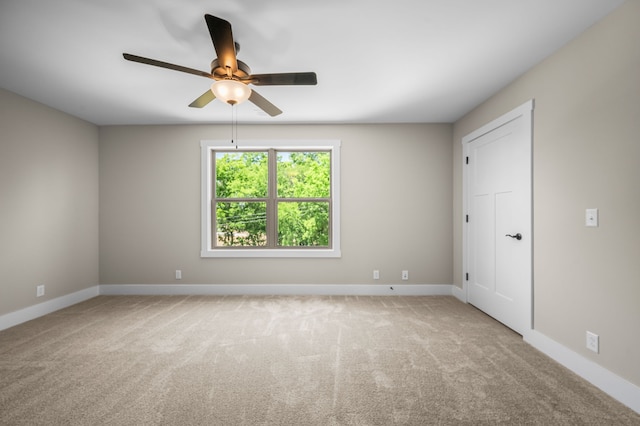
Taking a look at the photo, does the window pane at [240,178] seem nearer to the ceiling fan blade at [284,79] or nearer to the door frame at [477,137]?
the ceiling fan blade at [284,79]

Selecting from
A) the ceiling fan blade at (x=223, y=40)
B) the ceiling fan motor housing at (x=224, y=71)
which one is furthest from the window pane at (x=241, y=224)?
the ceiling fan blade at (x=223, y=40)

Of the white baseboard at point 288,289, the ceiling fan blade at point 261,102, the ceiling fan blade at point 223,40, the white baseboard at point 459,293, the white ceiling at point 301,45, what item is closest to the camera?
the ceiling fan blade at point 223,40

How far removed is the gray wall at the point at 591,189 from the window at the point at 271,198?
268cm

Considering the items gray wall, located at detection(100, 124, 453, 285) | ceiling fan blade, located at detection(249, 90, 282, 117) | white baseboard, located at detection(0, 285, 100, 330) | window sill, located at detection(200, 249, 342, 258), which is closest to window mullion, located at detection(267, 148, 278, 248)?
window sill, located at detection(200, 249, 342, 258)

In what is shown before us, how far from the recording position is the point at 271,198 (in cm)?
462

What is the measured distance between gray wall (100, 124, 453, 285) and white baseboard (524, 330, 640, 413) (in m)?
1.89

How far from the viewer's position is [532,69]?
2.77 meters

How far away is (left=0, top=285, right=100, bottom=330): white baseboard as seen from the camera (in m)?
3.24

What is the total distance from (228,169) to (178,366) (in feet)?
9.83

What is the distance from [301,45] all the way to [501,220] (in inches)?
107

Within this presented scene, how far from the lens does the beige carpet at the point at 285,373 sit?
1.79m

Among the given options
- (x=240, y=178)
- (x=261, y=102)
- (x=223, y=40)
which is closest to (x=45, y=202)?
(x=240, y=178)

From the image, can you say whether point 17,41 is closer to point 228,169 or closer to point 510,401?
point 228,169

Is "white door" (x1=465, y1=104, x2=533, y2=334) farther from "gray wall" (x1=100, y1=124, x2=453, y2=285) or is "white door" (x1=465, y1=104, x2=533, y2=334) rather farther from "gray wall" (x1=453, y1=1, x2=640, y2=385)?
"gray wall" (x1=100, y1=124, x2=453, y2=285)
